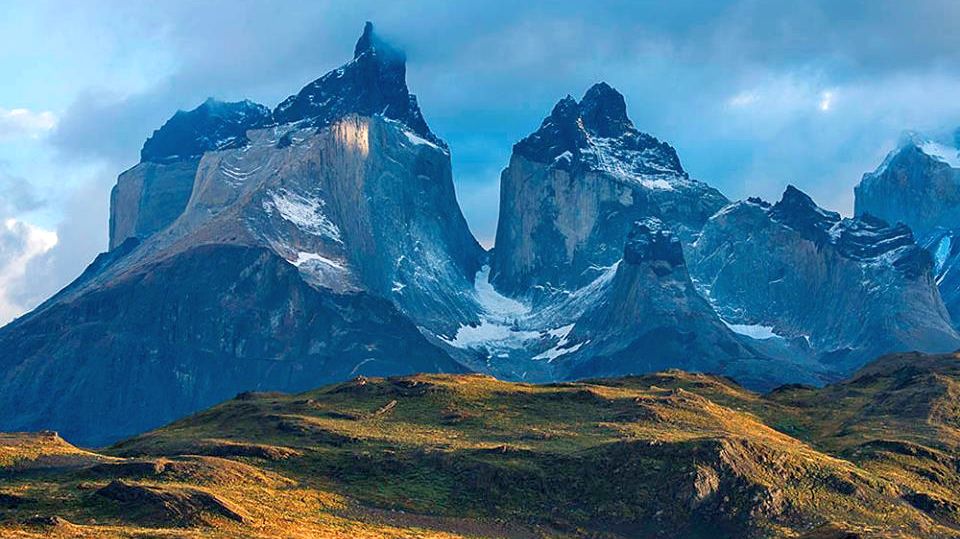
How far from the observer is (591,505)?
200 meters

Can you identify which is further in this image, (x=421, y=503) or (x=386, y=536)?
(x=421, y=503)

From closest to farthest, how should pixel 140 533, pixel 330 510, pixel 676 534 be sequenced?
pixel 140 533
pixel 330 510
pixel 676 534

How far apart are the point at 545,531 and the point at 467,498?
11.6 meters

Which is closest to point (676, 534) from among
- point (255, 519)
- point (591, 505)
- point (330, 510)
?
point (591, 505)

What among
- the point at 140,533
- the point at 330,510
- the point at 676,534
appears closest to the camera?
the point at 140,533

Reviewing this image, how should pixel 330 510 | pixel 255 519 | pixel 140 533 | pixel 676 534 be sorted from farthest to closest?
pixel 676 534, pixel 330 510, pixel 255 519, pixel 140 533

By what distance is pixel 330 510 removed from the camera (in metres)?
184

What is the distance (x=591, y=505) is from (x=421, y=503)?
67.7 ft

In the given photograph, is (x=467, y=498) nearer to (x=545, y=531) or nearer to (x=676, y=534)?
(x=545, y=531)

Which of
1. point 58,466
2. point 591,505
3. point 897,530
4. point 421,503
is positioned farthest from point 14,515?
point 897,530

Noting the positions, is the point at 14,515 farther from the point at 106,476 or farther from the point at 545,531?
the point at 545,531

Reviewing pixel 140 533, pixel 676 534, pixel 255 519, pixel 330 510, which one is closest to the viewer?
pixel 140 533

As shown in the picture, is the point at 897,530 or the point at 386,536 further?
the point at 897,530

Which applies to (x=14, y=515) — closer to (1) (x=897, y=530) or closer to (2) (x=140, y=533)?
(2) (x=140, y=533)
